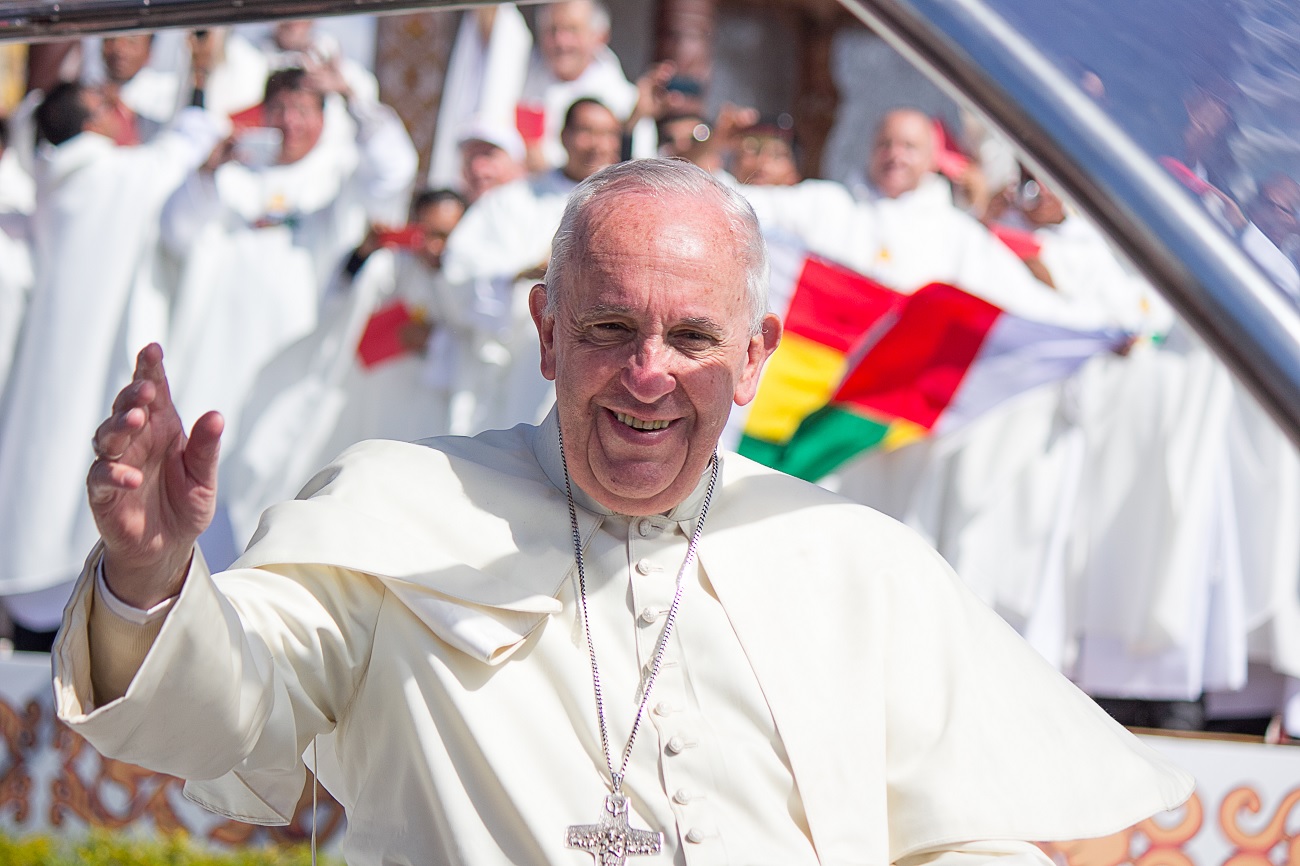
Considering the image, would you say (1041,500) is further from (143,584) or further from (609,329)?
(143,584)

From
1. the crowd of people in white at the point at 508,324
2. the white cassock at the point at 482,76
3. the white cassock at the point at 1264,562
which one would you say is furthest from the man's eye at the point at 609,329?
the white cassock at the point at 482,76

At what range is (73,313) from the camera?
6879 millimetres

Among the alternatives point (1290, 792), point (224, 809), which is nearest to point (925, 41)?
point (224, 809)

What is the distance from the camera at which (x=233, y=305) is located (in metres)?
6.92

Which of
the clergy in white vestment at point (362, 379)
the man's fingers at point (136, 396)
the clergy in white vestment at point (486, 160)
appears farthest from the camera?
the clergy in white vestment at point (486, 160)

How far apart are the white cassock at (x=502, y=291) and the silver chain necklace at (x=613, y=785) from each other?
3.46 meters

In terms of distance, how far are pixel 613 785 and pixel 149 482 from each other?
3.20ft

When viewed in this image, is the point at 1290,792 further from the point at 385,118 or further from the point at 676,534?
the point at 385,118

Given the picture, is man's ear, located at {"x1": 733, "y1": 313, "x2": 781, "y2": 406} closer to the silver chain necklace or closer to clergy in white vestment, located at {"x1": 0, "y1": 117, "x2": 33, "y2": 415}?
the silver chain necklace

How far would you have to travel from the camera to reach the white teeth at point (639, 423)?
2529 millimetres

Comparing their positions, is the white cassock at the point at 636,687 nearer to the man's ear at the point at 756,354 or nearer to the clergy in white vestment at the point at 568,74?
the man's ear at the point at 756,354

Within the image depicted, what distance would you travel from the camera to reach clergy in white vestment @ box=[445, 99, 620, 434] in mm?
6172

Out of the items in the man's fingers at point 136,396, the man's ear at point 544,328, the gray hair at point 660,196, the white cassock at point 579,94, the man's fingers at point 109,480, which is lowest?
the white cassock at point 579,94

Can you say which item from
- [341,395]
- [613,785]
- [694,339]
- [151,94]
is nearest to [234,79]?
[151,94]
